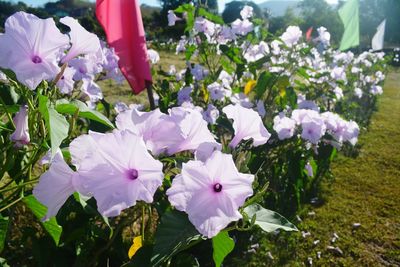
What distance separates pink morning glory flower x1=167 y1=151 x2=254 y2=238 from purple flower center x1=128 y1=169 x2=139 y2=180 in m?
0.08

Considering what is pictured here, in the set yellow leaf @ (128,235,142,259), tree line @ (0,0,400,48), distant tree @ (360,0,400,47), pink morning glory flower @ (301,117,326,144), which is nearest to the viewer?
yellow leaf @ (128,235,142,259)

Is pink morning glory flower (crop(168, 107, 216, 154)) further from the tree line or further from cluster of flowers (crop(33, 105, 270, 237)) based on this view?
the tree line

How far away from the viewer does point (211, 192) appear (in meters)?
0.77

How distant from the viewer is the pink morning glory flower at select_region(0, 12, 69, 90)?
79 centimetres

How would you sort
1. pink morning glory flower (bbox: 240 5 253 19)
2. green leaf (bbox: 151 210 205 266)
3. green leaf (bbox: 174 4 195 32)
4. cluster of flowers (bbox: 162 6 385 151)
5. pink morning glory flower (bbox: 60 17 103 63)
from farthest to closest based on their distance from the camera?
1. pink morning glory flower (bbox: 240 5 253 19)
2. green leaf (bbox: 174 4 195 32)
3. cluster of flowers (bbox: 162 6 385 151)
4. pink morning glory flower (bbox: 60 17 103 63)
5. green leaf (bbox: 151 210 205 266)

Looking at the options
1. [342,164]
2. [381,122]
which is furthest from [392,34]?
[342,164]

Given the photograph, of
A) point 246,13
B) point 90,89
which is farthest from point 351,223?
point 90,89

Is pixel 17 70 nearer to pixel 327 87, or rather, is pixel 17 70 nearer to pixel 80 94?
pixel 80 94

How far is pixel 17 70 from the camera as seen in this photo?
2.60 ft

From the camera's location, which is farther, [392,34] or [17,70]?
[392,34]

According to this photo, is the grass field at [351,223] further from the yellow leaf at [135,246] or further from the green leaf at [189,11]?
the green leaf at [189,11]

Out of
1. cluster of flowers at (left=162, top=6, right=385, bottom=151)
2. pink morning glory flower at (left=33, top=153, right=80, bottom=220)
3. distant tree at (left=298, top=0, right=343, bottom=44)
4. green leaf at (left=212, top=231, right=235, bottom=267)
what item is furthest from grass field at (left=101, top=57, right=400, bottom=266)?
distant tree at (left=298, top=0, right=343, bottom=44)

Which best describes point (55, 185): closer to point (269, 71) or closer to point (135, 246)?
point (135, 246)

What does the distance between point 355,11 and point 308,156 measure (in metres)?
4.01
